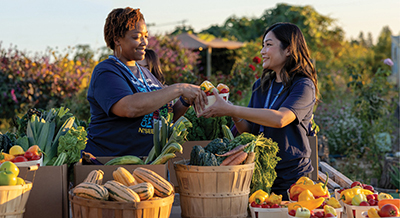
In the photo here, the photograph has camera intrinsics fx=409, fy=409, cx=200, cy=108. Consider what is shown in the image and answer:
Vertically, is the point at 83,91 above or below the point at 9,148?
below

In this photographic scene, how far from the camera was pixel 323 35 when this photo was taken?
62.0ft

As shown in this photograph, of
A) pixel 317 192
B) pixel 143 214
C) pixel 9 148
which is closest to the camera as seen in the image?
pixel 143 214

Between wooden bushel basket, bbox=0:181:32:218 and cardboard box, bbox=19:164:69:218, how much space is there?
151 millimetres

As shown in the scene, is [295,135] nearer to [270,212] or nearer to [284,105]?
[284,105]

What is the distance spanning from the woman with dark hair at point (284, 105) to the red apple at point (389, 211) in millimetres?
800

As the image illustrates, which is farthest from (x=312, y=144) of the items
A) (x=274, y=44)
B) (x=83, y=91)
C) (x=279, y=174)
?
(x=83, y=91)

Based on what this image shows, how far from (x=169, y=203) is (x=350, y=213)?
916 millimetres

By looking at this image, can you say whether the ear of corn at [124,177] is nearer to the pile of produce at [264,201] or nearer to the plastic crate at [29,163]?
the plastic crate at [29,163]

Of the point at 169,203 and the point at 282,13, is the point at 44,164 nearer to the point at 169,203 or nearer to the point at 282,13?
the point at 169,203

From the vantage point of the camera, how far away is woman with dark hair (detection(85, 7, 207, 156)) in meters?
2.37

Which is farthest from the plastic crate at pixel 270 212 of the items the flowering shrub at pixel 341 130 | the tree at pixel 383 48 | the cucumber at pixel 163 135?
the tree at pixel 383 48

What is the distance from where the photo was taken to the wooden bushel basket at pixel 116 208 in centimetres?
178

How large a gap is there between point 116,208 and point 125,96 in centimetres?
76

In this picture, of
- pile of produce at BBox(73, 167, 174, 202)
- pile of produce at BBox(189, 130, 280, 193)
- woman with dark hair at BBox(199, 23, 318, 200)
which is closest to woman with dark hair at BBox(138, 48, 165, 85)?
woman with dark hair at BBox(199, 23, 318, 200)
